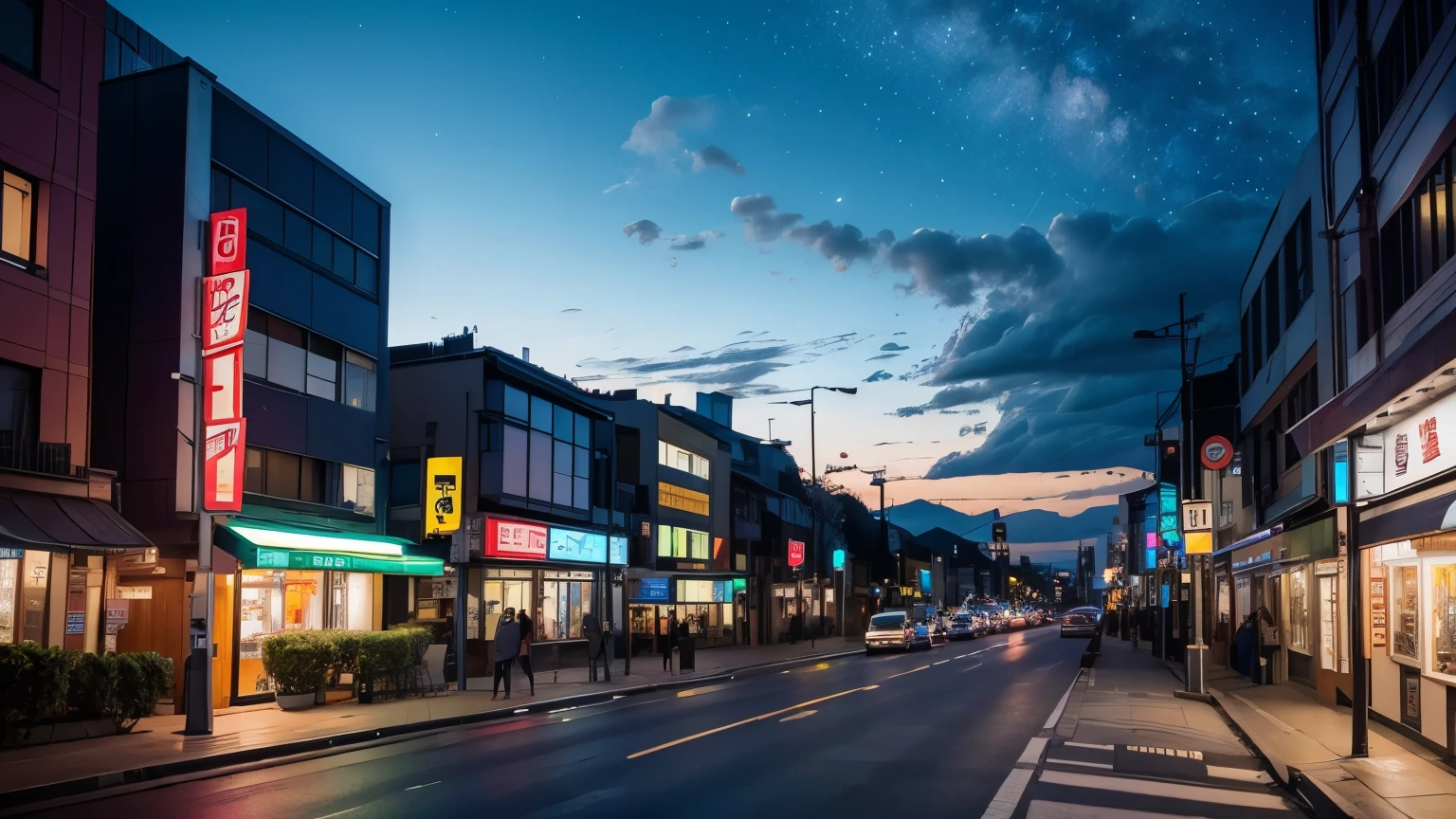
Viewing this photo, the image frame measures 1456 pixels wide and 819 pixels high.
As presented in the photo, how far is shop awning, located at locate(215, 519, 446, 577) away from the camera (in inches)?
874

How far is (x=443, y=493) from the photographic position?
99.6ft

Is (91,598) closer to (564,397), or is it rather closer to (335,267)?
(335,267)

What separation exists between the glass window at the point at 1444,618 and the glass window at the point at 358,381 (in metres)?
22.9

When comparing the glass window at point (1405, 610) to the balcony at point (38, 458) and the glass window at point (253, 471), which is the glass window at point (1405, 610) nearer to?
the balcony at point (38, 458)

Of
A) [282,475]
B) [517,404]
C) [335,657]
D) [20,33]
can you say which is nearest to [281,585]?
[282,475]

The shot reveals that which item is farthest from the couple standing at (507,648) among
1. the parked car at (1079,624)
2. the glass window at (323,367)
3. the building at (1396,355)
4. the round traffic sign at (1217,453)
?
the parked car at (1079,624)

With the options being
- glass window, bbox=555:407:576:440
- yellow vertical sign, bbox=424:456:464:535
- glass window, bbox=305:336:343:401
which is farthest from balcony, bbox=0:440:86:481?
glass window, bbox=555:407:576:440

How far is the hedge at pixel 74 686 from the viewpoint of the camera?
16.4 metres

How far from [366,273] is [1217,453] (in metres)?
22.7

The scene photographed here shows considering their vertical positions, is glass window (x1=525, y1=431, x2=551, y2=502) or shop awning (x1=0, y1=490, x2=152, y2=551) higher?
glass window (x1=525, y1=431, x2=551, y2=502)

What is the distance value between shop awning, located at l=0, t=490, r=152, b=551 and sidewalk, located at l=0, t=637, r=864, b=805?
300 cm

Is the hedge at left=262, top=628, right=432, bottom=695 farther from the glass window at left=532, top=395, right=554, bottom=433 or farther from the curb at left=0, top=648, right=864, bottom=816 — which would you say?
the glass window at left=532, top=395, right=554, bottom=433

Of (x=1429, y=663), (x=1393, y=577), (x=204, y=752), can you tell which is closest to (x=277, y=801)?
(x=204, y=752)

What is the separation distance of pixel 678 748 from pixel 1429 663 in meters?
10.3
